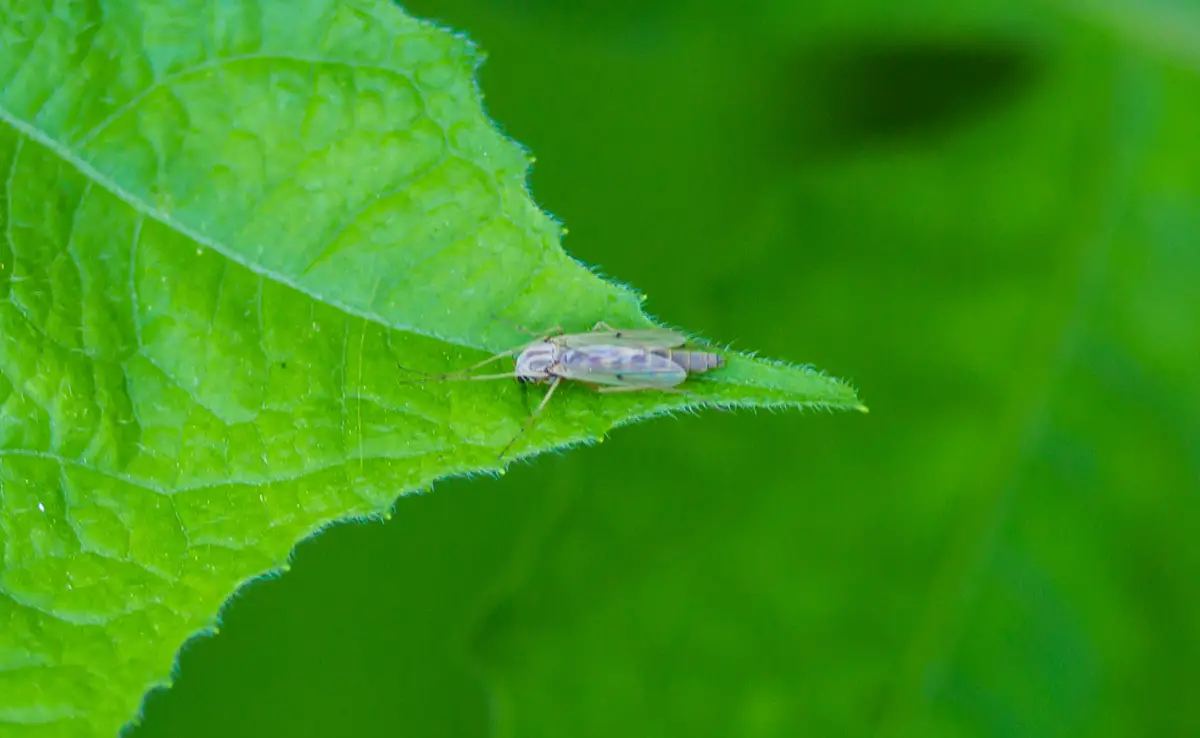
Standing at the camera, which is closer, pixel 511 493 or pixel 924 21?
pixel 924 21

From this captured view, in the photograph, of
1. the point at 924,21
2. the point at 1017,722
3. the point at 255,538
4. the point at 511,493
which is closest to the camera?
the point at 255,538

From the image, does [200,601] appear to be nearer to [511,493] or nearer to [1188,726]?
[511,493]

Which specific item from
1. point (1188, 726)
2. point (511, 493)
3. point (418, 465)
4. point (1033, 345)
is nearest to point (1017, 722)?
point (1188, 726)

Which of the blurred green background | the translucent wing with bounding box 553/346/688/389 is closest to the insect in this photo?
the translucent wing with bounding box 553/346/688/389

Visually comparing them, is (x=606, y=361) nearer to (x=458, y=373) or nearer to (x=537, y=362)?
(x=537, y=362)

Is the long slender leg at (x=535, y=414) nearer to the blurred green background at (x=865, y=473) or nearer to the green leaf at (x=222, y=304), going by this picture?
the green leaf at (x=222, y=304)

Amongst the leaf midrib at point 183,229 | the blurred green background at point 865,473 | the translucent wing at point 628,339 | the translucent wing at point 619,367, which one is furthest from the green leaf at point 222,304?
the blurred green background at point 865,473

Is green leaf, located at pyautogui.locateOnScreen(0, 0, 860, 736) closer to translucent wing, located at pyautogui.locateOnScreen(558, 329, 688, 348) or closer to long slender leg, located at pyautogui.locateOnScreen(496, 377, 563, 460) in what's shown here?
long slender leg, located at pyautogui.locateOnScreen(496, 377, 563, 460)
